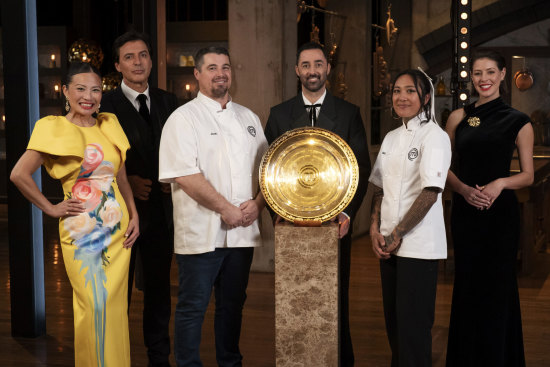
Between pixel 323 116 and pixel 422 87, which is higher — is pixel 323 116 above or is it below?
below

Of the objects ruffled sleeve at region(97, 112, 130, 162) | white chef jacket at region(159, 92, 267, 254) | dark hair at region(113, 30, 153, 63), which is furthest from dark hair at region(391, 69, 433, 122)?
dark hair at region(113, 30, 153, 63)

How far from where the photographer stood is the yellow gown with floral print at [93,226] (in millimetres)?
2920

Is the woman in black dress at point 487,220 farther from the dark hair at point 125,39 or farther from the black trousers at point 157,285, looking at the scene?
the dark hair at point 125,39

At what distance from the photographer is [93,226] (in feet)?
9.78

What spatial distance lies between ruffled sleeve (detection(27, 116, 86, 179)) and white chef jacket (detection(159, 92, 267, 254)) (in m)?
0.34

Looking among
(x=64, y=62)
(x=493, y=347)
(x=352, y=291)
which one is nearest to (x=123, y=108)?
(x=493, y=347)

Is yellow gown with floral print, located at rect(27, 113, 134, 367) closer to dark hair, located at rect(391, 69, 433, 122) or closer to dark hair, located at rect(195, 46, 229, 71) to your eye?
dark hair, located at rect(195, 46, 229, 71)

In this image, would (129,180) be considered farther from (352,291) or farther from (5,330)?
(352,291)

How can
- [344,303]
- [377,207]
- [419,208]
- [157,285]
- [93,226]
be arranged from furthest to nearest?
[157,285] < [344,303] < [377,207] < [93,226] < [419,208]

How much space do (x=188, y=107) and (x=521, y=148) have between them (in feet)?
4.62

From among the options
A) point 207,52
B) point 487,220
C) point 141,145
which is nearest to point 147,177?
point 141,145

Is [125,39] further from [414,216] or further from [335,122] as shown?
[414,216]

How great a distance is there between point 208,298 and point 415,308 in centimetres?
87

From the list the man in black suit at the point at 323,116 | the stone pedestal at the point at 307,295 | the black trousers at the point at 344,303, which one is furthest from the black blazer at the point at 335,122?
the stone pedestal at the point at 307,295
